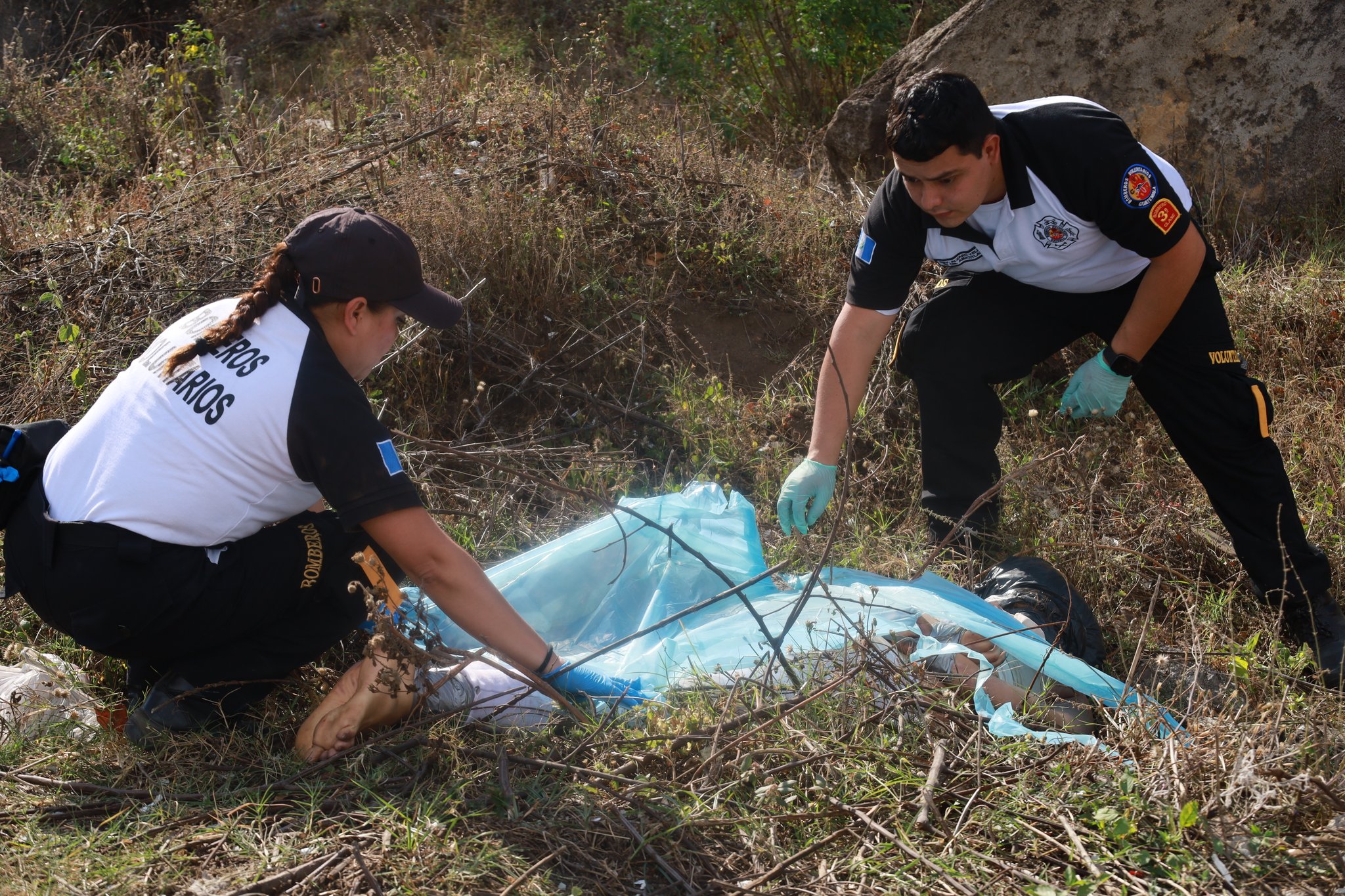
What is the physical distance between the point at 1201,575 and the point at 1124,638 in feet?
1.53

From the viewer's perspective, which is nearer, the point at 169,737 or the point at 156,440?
the point at 156,440

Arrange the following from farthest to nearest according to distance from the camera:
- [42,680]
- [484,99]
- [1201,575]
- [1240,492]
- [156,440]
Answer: [484,99], [1201,575], [1240,492], [42,680], [156,440]

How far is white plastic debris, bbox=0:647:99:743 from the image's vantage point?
231cm

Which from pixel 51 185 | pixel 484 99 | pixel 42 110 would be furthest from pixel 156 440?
pixel 42 110

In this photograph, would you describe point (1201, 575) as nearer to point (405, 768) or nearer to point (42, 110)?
point (405, 768)

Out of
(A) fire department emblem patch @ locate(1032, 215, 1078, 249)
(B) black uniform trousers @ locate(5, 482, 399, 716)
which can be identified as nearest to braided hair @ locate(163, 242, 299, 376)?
(B) black uniform trousers @ locate(5, 482, 399, 716)

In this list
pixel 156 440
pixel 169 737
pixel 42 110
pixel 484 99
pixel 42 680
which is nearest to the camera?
pixel 156 440

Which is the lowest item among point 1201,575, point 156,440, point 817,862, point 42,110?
point 1201,575

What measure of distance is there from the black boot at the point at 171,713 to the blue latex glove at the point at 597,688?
0.78 metres

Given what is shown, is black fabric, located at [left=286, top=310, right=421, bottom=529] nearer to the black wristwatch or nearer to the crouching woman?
the crouching woman

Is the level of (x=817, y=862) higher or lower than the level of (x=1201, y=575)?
higher

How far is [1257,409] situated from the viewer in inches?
101

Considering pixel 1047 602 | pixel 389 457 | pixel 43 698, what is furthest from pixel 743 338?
pixel 43 698

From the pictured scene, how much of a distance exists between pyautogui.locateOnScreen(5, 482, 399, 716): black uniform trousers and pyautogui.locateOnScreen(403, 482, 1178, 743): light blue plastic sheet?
10.5 inches
